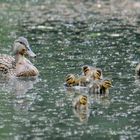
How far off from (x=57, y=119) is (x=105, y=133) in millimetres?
961

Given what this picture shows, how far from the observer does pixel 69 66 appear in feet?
47.6

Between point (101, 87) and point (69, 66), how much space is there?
7.79 ft

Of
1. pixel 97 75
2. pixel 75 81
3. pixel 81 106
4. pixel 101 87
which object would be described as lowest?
pixel 81 106

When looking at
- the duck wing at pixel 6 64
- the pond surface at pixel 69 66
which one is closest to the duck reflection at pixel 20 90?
the pond surface at pixel 69 66

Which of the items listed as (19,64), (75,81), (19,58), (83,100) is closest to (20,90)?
(75,81)

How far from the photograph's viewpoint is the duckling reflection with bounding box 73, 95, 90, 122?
10.9 m

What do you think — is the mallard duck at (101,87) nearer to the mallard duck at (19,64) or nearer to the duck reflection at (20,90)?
the duck reflection at (20,90)

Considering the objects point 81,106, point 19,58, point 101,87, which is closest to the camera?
point 81,106

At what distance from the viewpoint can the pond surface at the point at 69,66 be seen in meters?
10.1

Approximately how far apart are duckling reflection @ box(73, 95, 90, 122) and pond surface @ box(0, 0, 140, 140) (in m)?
0.09

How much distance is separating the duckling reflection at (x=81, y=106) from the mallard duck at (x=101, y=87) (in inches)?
37.5

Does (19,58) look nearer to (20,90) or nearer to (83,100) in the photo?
(20,90)

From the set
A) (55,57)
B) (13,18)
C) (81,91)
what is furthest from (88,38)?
(81,91)

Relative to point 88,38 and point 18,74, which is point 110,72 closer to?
point 18,74
